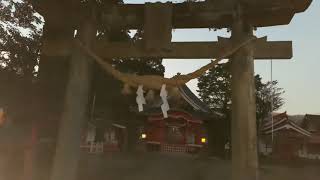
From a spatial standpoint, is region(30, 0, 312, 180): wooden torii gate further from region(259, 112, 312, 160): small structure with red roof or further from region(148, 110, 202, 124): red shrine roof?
region(259, 112, 312, 160): small structure with red roof

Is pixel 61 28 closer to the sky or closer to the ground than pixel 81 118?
closer to the sky

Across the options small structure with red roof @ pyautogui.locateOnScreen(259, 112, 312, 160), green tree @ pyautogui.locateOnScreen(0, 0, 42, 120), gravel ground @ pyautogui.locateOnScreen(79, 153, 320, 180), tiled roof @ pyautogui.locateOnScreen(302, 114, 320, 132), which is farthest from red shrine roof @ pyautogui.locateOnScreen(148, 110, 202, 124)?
tiled roof @ pyautogui.locateOnScreen(302, 114, 320, 132)

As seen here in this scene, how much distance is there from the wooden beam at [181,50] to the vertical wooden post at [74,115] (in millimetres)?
265

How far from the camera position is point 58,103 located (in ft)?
22.9

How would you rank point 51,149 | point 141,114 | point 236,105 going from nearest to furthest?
point 236,105, point 51,149, point 141,114

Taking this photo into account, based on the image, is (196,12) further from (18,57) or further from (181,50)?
(18,57)

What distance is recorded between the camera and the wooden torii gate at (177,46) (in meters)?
5.50

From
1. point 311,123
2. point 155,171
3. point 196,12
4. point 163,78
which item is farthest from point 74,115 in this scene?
point 311,123

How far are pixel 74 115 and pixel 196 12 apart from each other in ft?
7.84

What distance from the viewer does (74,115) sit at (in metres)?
5.66

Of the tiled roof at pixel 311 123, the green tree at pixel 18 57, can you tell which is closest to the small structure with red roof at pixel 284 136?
the tiled roof at pixel 311 123

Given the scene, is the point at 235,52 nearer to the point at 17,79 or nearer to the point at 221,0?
the point at 221,0

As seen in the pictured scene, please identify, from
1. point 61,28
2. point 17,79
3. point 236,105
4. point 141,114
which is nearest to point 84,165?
point 17,79

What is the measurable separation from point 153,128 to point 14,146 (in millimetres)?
17854
